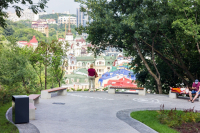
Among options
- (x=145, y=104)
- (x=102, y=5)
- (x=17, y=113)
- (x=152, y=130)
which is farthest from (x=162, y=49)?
(x=17, y=113)

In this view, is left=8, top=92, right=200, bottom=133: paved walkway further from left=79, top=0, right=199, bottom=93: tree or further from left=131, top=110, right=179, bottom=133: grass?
left=79, top=0, right=199, bottom=93: tree

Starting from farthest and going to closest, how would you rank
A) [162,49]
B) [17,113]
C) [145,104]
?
[162,49]
[145,104]
[17,113]

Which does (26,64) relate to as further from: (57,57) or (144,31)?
(144,31)

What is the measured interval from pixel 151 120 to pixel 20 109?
13.1 feet

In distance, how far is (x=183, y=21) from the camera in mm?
13344

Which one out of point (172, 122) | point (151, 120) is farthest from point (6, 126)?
point (172, 122)

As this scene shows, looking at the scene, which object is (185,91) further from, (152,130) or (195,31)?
(152,130)

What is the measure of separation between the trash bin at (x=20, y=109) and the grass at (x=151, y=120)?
140 inches

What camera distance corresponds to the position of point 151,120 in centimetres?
815

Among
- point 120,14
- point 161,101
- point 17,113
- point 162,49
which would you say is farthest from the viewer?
point 162,49

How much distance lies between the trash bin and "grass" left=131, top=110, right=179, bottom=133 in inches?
140

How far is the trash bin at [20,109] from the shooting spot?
23.7 feet

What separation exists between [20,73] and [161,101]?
830cm

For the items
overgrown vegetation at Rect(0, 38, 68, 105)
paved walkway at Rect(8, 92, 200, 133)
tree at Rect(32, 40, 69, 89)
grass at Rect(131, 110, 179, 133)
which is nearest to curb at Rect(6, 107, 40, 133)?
paved walkway at Rect(8, 92, 200, 133)
